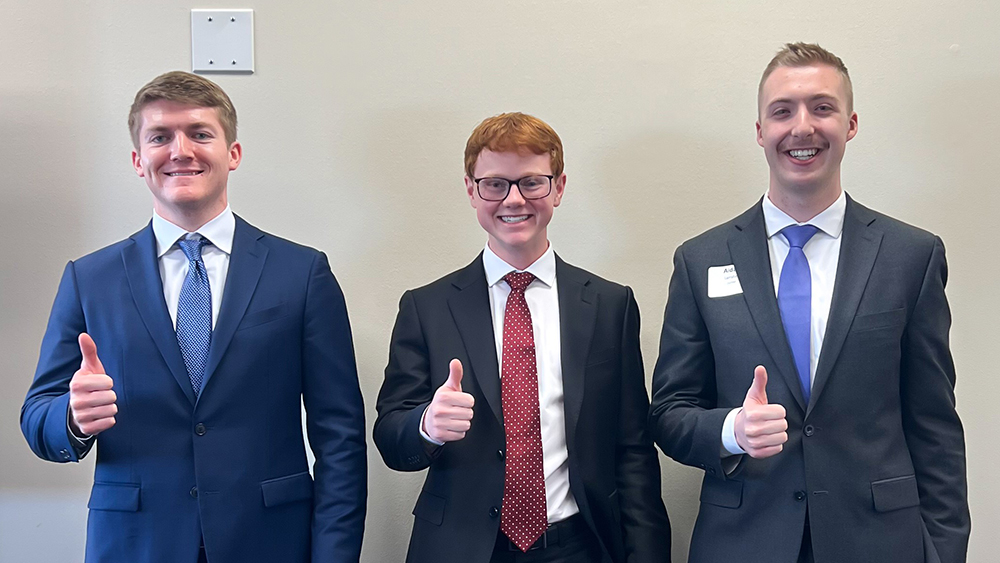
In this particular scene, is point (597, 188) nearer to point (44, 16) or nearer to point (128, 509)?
point (128, 509)

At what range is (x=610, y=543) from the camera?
1861 mm

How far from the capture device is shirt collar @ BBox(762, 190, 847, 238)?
1819 millimetres

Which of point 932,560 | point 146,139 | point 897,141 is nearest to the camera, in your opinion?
point 932,560

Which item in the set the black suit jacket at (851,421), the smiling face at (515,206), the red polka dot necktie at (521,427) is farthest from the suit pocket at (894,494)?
the smiling face at (515,206)

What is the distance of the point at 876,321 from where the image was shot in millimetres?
1724

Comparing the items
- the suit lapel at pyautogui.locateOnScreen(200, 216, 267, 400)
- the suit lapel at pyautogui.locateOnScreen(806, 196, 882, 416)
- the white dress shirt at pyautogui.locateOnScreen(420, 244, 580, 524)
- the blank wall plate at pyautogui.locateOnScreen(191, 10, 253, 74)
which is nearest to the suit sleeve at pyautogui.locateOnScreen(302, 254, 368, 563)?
the suit lapel at pyautogui.locateOnScreen(200, 216, 267, 400)

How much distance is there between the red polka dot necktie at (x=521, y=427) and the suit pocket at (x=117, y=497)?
2.54 ft

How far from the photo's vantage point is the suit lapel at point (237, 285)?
5.76 feet

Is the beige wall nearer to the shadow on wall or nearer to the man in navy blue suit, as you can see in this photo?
the shadow on wall

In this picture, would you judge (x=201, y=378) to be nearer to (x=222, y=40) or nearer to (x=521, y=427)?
(x=521, y=427)

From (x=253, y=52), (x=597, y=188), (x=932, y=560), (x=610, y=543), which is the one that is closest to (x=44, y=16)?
(x=253, y=52)

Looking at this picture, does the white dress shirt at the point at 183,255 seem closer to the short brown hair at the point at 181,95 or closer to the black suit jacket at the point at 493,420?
the short brown hair at the point at 181,95

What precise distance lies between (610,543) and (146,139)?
4.51 feet

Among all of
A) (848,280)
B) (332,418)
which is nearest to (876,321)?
(848,280)
